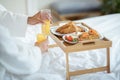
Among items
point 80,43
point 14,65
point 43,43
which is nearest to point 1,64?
point 14,65

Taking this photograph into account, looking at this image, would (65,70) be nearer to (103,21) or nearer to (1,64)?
(1,64)

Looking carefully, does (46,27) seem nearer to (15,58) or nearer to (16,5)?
(15,58)

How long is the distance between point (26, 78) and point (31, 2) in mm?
1939

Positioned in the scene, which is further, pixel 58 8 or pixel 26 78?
pixel 58 8

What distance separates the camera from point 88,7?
3443 mm

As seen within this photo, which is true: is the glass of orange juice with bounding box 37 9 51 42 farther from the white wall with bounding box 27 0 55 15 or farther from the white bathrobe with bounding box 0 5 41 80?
the white wall with bounding box 27 0 55 15

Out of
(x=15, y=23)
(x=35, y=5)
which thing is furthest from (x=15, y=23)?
(x=35, y=5)

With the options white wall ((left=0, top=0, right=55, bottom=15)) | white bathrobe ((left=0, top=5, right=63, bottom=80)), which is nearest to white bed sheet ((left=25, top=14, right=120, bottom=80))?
white bathrobe ((left=0, top=5, right=63, bottom=80))

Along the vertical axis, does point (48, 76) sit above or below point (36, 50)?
below

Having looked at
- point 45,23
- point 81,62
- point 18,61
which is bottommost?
point 81,62

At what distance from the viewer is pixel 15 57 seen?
1316 millimetres

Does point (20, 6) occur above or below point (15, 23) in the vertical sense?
below

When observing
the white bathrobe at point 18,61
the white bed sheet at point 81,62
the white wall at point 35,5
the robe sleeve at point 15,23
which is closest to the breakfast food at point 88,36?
the white bed sheet at point 81,62

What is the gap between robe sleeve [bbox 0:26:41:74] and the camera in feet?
4.26
